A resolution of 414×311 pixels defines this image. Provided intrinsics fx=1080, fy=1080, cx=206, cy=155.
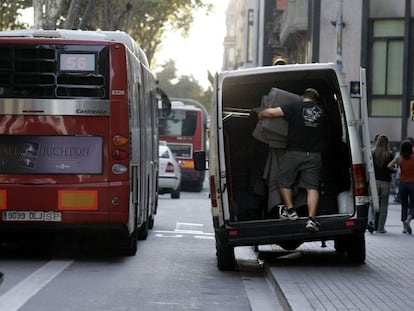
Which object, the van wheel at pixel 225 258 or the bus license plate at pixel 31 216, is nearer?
the van wheel at pixel 225 258

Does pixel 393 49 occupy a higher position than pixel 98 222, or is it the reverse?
pixel 393 49

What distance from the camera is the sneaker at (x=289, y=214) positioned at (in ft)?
41.3

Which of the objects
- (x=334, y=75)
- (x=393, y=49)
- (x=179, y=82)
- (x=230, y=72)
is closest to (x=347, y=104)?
(x=334, y=75)

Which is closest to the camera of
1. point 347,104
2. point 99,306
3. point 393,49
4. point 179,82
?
point 99,306

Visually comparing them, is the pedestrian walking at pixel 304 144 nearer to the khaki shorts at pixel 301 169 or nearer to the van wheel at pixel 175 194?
the khaki shorts at pixel 301 169

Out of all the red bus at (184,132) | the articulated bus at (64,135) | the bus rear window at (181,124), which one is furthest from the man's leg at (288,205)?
the bus rear window at (181,124)

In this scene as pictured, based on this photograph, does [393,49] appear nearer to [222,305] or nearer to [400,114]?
[400,114]

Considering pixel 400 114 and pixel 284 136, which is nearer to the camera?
pixel 284 136

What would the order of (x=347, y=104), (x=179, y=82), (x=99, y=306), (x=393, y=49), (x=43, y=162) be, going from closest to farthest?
(x=99, y=306) < (x=347, y=104) < (x=43, y=162) < (x=393, y=49) < (x=179, y=82)

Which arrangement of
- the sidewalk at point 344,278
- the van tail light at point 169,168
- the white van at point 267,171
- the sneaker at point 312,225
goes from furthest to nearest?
the van tail light at point 169,168, the white van at point 267,171, the sneaker at point 312,225, the sidewalk at point 344,278

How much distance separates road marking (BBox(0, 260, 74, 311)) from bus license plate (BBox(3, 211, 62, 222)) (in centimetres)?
57

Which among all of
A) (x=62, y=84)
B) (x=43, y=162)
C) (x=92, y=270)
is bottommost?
(x=92, y=270)

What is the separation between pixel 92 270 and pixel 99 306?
300 cm

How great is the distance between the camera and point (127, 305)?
10.0 metres
